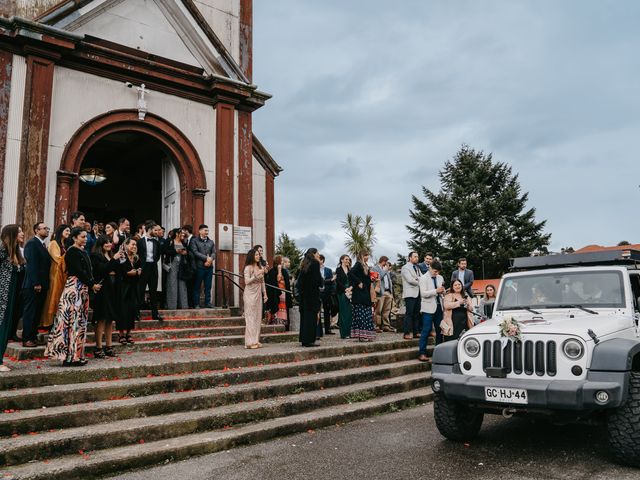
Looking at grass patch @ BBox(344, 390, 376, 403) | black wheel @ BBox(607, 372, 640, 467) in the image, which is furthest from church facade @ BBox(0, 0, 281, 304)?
black wheel @ BBox(607, 372, 640, 467)

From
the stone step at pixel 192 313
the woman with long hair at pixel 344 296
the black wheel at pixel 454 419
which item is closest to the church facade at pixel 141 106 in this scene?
the stone step at pixel 192 313

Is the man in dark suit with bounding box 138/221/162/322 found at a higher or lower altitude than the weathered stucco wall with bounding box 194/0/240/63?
lower

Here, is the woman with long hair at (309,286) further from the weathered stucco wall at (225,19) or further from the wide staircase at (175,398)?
the weathered stucco wall at (225,19)

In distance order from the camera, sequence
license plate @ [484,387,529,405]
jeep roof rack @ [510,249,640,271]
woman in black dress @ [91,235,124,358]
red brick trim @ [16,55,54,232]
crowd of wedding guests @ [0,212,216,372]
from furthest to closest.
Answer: red brick trim @ [16,55,54,232] < woman in black dress @ [91,235,124,358] < crowd of wedding guests @ [0,212,216,372] < jeep roof rack @ [510,249,640,271] < license plate @ [484,387,529,405]

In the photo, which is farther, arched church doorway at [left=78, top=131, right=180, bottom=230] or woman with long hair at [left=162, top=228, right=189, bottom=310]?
arched church doorway at [left=78, top=131, right=180, bottom=230]

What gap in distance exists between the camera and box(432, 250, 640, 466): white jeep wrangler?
14.8 feet

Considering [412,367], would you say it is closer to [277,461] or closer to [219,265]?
[277,461]

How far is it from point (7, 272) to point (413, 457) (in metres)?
5.26

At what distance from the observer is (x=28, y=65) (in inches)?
398

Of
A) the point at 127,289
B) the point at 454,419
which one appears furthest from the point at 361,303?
the point at 454,419

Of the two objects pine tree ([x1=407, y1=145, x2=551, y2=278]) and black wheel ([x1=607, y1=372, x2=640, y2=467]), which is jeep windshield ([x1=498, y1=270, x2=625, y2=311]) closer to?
black wheel ([x1=607, y1=372, x2=640, y2=467])

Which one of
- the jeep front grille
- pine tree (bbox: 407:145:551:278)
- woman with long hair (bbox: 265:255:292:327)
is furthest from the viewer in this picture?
pine tree (bbox: 407:145:551:278)

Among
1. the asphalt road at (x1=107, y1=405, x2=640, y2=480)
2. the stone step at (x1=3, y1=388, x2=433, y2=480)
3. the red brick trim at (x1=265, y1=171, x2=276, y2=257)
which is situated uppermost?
the red brick trim at (x1=265, y1=171, x2=276, y2=257)

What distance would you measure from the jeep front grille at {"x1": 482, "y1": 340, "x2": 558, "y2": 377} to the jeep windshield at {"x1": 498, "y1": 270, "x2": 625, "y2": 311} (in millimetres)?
1182
